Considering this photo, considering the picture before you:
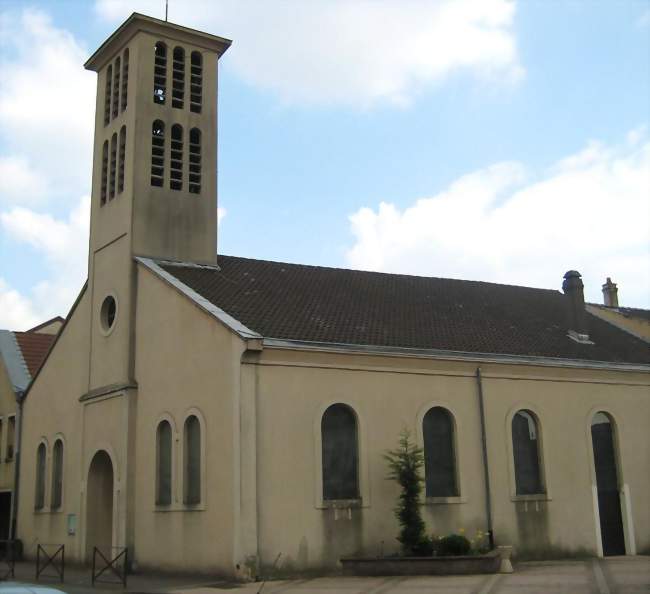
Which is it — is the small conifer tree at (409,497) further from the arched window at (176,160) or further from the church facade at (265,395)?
the arched window at (176,160)

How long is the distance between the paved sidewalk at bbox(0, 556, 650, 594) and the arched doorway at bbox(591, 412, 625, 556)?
3490 mm

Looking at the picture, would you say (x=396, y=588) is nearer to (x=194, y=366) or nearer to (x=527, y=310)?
(x=194, y=366)

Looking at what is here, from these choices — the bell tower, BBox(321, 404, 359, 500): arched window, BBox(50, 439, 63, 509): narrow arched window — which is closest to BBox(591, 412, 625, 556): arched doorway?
BBox(321, 404, 359, 500): arched window

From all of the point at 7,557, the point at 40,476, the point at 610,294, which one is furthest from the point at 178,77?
the point at 610,294

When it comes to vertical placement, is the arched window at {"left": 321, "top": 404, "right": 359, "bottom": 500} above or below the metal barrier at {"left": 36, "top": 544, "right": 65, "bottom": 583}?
above

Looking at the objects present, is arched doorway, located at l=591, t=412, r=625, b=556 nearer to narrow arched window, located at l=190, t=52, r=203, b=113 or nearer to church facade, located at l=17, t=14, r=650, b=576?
church facade, located at l=17, t=14, r=650, b=576

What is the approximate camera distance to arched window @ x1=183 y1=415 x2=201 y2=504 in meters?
20.5

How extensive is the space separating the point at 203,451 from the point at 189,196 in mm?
8831

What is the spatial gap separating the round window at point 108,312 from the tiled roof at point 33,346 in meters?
8.02

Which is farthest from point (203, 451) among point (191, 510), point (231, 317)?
point (231, 317)

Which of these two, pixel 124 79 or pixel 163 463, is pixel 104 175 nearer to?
pixel 124 79

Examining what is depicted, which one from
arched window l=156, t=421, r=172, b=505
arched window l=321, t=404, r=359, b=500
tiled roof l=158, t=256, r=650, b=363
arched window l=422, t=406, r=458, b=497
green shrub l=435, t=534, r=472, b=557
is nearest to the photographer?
green shrub l=435, t=534, r=472, b=557

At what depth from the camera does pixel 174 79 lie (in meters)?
26.7

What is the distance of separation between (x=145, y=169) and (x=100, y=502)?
9761 mm
